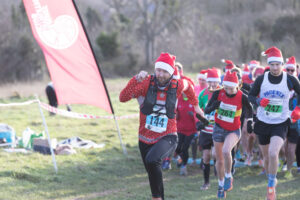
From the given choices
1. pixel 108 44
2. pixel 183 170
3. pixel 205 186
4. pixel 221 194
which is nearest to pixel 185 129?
pixel 183 170

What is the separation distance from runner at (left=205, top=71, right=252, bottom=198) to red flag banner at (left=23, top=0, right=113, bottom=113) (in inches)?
130

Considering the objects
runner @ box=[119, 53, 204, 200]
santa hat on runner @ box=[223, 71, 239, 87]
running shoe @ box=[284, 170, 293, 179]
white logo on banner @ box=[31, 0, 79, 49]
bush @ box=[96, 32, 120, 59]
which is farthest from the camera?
bush @ box=[96, 32, 120, 59]

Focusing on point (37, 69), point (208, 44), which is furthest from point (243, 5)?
point (37, 69)

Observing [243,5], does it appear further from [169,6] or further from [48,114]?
[48,114]

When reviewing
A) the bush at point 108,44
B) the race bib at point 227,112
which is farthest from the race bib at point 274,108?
the bush at point 108,44

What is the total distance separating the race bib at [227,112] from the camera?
6.32 meters

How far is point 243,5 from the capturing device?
47688 mm

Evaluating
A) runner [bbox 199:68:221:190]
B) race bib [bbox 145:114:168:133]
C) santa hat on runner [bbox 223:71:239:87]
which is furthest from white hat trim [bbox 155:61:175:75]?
runner [bbox 199:68:221:190]

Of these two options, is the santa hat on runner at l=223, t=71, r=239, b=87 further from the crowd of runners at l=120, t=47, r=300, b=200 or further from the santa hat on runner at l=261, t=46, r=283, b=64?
the santa hat on runner at l=261, t=46, r=283, b=64

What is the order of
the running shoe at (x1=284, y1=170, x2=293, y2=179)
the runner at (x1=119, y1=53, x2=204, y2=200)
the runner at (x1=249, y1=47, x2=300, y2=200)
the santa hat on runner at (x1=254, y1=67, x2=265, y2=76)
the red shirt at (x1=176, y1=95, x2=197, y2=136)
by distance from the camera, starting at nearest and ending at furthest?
the runner at (x1=119, y1=53, x2=204, y2=200) < the runner at (x1=249, y1=47, x2=300, y2=200) < the running shoe at (x1=284, y1=170, x2=293, y2=179) < the red shirt at (x1=176, y1=95, x2=197, y2=136) < the santa hat on runner at (x1=254, y1=67, x2=265, y2=76)

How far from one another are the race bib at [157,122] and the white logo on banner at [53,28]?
3932 mm

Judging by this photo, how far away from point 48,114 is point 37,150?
5.99m

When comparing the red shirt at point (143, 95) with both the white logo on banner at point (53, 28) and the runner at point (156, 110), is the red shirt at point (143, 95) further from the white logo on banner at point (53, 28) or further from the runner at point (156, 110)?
the white logo on banner at point (53, 28)

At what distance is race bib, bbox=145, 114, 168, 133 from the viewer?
16.4ft
